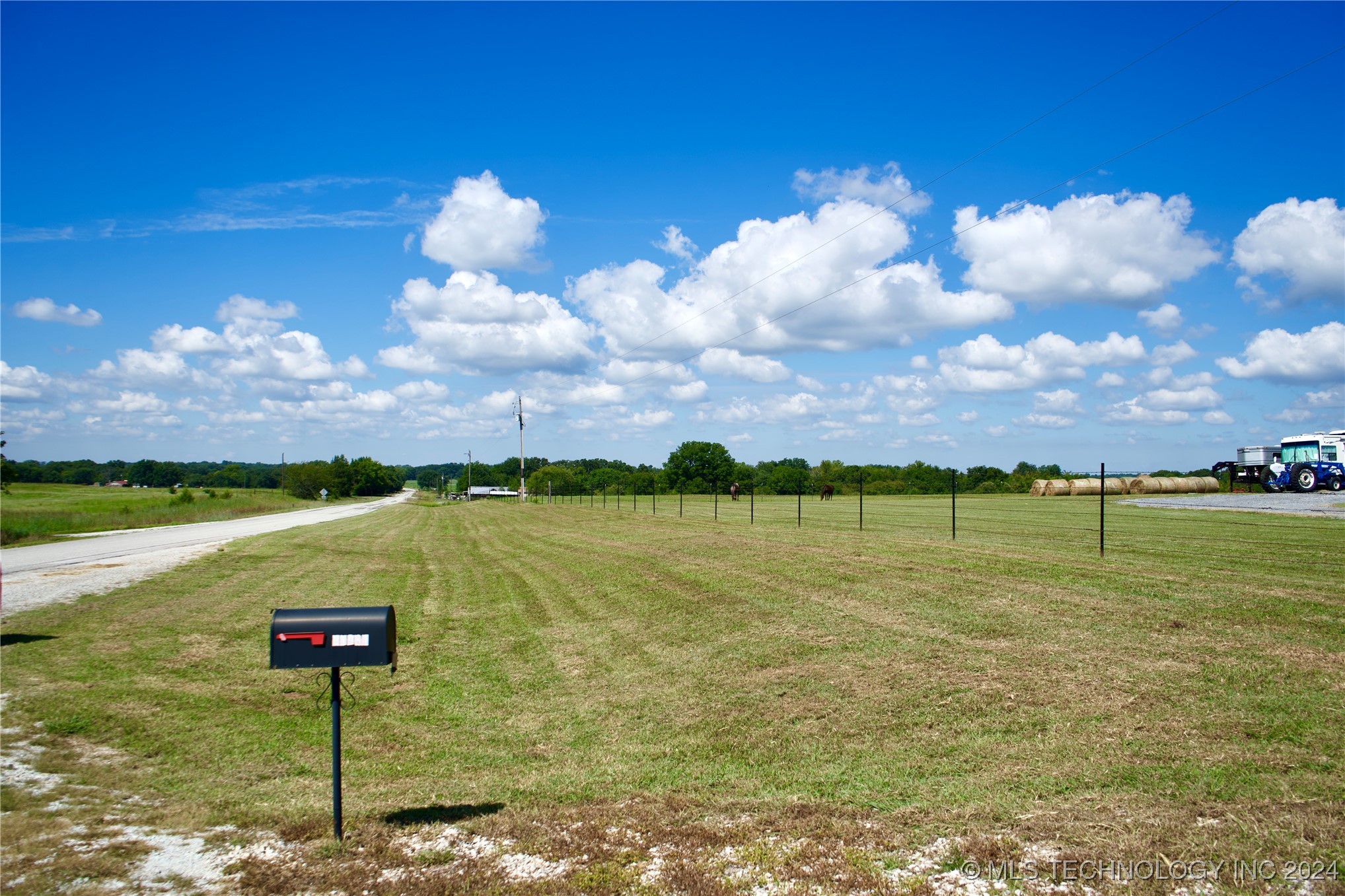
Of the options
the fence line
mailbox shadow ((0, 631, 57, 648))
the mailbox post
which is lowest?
mailbox shadow ((0, 631, 57, 648))

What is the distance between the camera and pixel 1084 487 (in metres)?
59.7

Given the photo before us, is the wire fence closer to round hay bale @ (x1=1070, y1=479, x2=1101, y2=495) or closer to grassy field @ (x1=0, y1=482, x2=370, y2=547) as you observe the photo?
round hay bale @ (x1=1070, y1=479, x2=1101, y2=495)

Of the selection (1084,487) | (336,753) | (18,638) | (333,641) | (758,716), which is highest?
(333,641)

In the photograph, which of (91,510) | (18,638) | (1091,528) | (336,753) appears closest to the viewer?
(336,753)

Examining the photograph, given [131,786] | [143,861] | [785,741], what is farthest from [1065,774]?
[131,786]

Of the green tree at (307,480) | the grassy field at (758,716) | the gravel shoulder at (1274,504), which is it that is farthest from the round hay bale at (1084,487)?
the green tree at (307,480)

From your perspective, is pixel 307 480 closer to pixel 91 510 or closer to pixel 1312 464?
pixel 91 510

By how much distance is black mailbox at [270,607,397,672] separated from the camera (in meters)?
4.80

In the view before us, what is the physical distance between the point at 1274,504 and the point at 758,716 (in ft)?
122

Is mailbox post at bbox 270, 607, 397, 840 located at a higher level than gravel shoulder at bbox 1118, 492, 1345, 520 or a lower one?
higher

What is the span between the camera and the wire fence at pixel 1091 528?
16.1 m

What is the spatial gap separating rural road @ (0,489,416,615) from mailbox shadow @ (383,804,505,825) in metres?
10.0

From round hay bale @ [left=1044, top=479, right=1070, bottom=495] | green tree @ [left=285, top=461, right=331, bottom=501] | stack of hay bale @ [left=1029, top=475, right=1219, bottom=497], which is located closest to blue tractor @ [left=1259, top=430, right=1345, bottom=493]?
stack of hay bale @ [left=1029, top=475, right=1219, bottom=497]

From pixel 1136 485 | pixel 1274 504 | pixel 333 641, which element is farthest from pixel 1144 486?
pixel 333 641
